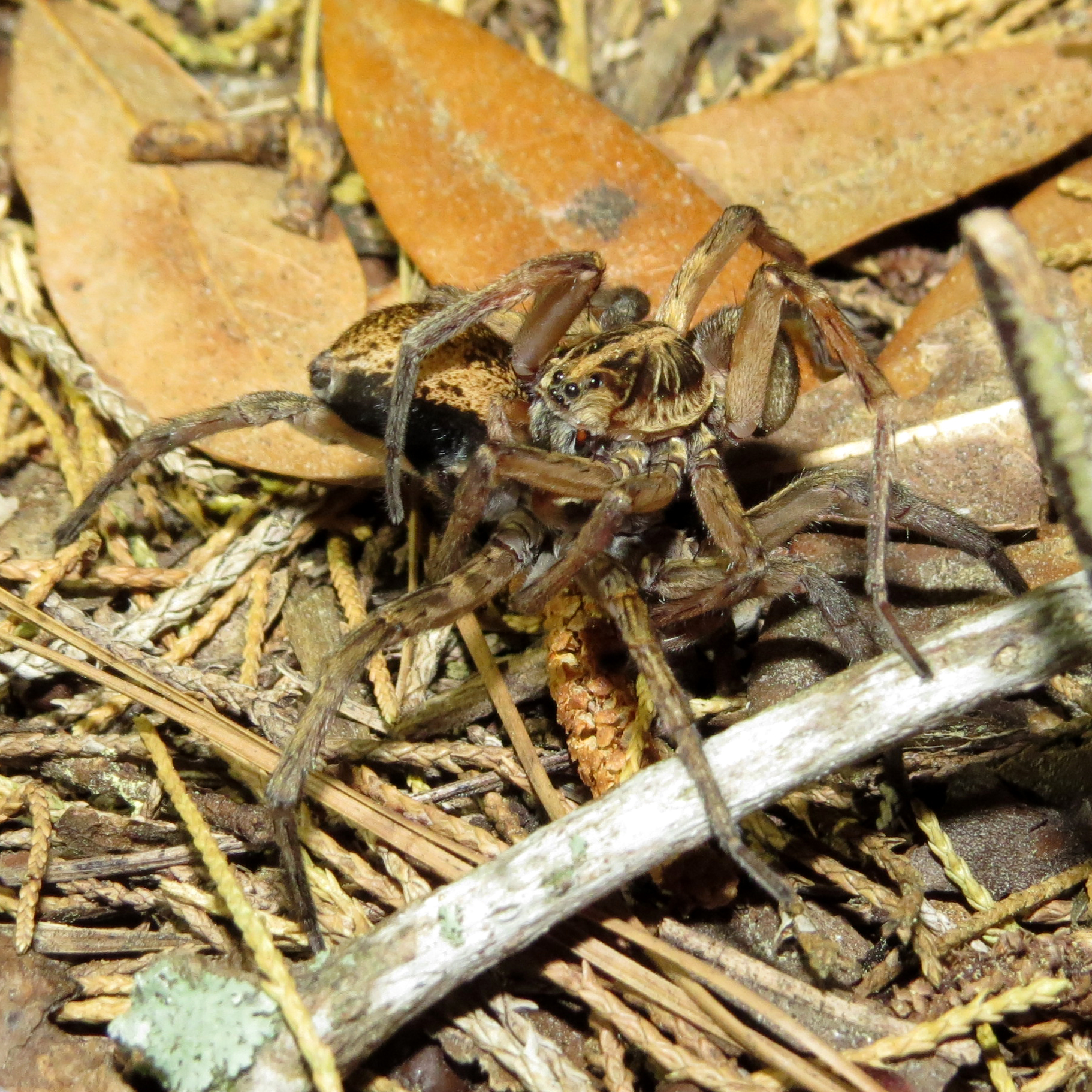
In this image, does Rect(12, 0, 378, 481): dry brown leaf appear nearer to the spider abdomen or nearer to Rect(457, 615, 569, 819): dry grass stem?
the spider abdomen

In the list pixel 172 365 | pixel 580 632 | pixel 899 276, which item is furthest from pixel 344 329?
pixel 899 276

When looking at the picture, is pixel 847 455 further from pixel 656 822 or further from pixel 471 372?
pixel 656 822

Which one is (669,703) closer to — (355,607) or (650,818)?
(650,818)

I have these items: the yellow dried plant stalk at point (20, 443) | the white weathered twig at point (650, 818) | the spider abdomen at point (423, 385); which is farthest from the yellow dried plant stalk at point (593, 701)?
the yellow dried plant stalk at point (20, 443)

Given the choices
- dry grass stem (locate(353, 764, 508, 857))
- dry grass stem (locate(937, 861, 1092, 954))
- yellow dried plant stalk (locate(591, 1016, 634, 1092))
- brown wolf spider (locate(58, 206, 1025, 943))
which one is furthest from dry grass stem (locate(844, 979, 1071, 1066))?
dry grass stem (locate(353, 764, 508, 857))

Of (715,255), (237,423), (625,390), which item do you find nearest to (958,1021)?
(625,390)
